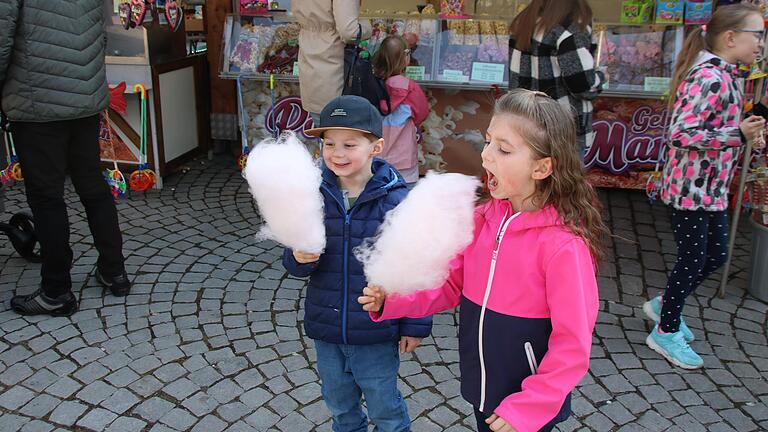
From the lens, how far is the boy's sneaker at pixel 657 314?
367 cm

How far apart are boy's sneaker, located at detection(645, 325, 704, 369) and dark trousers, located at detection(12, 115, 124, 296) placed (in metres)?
3.10

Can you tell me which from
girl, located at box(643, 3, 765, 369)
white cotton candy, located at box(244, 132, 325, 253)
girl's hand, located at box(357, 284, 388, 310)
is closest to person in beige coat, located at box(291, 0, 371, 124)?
girl, located at box(643, 3, 765, 369)

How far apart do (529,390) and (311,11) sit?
365cm

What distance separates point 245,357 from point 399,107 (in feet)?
7.27

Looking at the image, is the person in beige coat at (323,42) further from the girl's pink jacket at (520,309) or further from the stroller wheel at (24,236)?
the girl's pink jacket at (520,309)

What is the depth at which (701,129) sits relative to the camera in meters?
3.22

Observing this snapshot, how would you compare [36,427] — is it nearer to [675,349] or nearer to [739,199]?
[675,349]

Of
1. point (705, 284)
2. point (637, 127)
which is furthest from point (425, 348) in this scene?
point (637, 127)

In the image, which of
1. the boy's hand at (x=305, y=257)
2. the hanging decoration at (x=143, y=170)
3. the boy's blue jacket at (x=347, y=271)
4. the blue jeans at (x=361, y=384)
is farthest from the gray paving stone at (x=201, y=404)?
the hanging decoration at (x=143, y=170)

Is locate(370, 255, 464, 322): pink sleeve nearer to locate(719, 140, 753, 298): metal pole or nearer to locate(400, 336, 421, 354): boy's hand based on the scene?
locate(400, 336, 421, 354): boy's hand

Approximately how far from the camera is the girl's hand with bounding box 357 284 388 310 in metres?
1.82

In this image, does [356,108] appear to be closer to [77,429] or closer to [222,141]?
[77,429]

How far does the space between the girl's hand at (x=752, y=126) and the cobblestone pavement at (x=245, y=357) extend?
121cm

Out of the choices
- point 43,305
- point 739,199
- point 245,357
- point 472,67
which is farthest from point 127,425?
point 472,67
